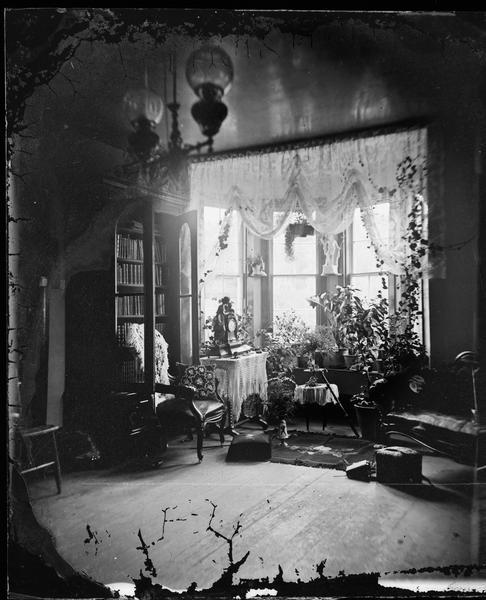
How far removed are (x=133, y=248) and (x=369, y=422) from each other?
1.98 metres

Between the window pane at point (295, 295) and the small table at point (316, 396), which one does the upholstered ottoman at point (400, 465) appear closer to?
the small table at point (316, 396)

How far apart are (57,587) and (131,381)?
110 centimetres

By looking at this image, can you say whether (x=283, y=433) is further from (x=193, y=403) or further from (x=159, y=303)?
(x=159, y=303)

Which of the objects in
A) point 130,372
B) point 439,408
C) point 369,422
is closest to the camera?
point 439,408

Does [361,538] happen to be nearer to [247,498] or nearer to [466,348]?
[247,498]

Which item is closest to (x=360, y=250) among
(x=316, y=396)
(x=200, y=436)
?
(x=316, y=396)

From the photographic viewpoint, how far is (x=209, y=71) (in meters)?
2.39

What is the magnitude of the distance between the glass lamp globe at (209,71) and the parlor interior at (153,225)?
0.12 ft

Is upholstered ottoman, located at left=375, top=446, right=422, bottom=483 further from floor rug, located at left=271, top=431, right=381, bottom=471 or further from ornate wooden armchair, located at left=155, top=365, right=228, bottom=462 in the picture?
ornate wooden armchair, located at left=155, top=365, right=228, bottom=462

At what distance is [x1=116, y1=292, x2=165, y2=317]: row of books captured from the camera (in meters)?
3.15

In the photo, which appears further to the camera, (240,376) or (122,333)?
(240,376)

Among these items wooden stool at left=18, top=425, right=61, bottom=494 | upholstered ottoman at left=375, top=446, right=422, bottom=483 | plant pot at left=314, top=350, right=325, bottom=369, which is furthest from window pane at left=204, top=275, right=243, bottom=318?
upholstered ottoman at left=375, top=446, right=422, bottom=483

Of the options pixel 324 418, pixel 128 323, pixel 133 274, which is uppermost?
pixel 133 274

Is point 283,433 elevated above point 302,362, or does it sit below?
below
